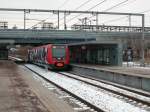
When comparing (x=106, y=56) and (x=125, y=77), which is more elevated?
(x=106, y=56)

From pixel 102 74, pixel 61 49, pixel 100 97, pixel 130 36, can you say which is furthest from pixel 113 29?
pixel 100 97

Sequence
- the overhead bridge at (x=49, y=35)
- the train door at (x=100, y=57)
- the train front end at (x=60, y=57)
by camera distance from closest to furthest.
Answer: the train front end at (x=60, y=57) < the train door at (x=100, y=57) < the overhead bridge at (x=49, y=35)

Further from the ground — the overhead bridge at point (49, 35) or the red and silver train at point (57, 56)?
the overhead bridge at point (49, 35)

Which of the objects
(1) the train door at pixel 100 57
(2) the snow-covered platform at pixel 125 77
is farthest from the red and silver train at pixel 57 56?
(2) the snow-covered platform at pixel 125 77

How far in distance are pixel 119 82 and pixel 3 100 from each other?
1180 cm

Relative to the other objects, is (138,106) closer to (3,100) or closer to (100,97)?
(100,97)

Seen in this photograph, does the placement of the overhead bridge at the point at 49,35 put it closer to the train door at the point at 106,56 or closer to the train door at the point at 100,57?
the train door at the point at 100,57

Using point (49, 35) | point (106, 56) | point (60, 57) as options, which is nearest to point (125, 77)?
point (60, 57)

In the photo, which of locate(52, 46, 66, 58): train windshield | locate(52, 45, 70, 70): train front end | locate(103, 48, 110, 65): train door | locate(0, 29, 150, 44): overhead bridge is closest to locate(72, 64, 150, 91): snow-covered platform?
locate(52, 45, 70, 70): train front end

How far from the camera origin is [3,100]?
50.9ft

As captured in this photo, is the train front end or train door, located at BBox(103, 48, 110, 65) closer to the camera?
the train front end

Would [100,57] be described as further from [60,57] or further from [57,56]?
[57,56]

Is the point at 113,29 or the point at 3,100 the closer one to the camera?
the point at 3,100

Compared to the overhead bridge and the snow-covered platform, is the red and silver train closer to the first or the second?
the snow-covered platform
